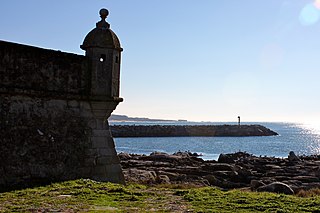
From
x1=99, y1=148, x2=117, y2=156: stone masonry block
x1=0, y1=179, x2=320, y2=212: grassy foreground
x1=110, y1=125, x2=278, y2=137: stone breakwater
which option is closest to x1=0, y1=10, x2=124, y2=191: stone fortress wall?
x1=99, y1=148, x2=117, y2=156: stone masonry block

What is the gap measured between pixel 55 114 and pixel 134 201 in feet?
12.8

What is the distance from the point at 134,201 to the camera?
8492mm

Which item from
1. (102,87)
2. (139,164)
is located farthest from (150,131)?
(102,87)

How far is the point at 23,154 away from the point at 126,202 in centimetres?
331

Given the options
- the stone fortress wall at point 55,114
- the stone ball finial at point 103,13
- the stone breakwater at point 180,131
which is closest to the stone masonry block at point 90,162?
the stone fortress wall at point 55,114

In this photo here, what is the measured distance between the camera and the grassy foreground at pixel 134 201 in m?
7.55

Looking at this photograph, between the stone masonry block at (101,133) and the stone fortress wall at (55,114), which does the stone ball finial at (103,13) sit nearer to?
the stone fortress wall at (55,114)

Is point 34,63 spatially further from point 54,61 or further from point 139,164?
point 139,164

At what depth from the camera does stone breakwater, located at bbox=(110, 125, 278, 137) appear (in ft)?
338

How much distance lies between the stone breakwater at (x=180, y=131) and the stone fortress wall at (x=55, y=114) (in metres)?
87.6

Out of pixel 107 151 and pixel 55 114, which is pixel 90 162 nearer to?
pixel 107 151

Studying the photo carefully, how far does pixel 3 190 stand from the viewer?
934 cm

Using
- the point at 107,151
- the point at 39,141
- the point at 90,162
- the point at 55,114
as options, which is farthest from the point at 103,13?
the point at 90,162

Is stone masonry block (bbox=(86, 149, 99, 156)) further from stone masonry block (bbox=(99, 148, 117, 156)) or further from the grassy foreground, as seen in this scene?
the grassy foreground
